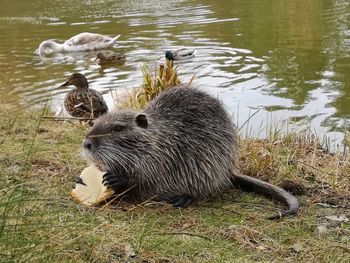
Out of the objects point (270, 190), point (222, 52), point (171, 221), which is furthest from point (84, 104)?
point (222, 52)

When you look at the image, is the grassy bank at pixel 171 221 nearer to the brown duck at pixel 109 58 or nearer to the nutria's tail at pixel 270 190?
the nutria's tail at pixel 270 190

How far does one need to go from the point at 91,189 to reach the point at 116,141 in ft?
1.09

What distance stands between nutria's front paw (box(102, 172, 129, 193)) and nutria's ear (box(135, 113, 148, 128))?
0.36 m

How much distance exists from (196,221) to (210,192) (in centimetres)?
51

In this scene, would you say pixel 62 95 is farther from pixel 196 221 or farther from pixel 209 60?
pixel 196 221

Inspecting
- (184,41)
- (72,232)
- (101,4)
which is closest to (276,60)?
(184,41)

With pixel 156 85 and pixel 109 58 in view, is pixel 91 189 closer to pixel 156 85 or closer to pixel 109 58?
pixel 156 85

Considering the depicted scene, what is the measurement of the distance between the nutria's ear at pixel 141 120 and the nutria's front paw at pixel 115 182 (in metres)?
0.36

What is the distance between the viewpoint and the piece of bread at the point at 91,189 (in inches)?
143

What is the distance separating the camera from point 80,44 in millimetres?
13500

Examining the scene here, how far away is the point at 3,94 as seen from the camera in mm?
9547

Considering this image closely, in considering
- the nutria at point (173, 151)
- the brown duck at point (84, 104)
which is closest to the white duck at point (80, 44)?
the brown duck at point (84, 104)

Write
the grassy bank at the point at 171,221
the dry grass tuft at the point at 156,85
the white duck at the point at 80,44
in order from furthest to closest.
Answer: the white duck at the point at 80,44
the dry grass tuft at the point at 156,85
the grassy bank at the point at 171,221

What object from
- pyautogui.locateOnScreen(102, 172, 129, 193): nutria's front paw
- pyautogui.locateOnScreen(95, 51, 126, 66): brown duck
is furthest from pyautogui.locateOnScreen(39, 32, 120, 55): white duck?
pyautogui.locateOnScreen(102, 172, 129, 193): nutria's front paw
